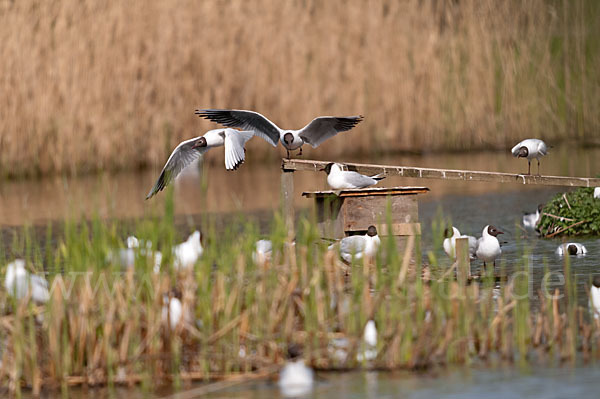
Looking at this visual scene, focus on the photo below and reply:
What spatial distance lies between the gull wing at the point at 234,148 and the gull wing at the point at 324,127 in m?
0.61

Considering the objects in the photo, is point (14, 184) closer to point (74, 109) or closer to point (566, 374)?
point (74, 109)

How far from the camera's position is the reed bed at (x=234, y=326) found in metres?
5.27

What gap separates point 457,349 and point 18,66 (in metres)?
10.4

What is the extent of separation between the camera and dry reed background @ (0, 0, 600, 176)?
14.9 metres

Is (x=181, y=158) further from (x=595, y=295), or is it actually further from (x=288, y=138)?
(x=595, y=295)

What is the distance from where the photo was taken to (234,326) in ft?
17.6

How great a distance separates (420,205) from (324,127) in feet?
10.8

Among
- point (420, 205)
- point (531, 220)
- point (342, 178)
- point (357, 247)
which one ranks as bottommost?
point (357, 247)

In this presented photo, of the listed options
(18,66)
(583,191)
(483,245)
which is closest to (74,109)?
(18,66)

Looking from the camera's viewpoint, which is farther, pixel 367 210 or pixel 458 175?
pixel 367 210

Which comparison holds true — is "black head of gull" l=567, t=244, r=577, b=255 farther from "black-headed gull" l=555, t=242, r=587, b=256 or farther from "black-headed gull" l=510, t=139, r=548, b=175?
Answer: "black-headed gull" l=510, t=139, r=548, b=175

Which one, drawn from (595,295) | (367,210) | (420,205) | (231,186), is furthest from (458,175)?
(231,186)

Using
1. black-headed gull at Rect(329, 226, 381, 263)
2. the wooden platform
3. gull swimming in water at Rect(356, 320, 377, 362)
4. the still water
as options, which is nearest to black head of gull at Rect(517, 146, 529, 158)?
the still water

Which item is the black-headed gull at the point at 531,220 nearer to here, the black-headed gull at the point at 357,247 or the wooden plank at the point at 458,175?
the wooden plank at the point at 458,175
